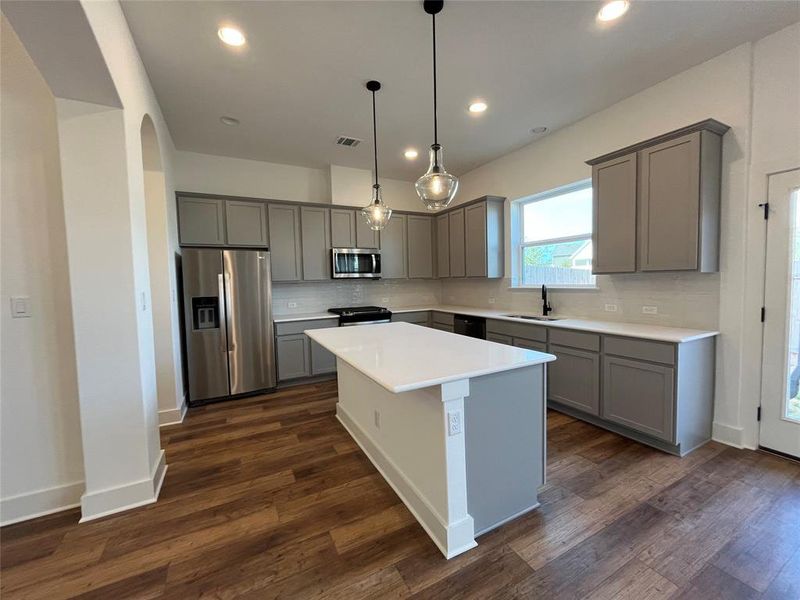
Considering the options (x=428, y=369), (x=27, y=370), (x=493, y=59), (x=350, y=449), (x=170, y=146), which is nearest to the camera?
(x=428, y=369)

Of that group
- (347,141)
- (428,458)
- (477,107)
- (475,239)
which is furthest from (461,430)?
(347,141)

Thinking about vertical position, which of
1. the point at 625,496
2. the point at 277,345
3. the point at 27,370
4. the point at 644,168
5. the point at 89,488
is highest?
the point at 644,168

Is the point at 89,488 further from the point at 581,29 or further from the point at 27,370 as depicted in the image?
the point at 581,29

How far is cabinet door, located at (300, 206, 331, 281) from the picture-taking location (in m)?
4.44

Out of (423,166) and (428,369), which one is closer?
(428,369)

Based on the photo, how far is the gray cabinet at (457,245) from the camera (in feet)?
15.7

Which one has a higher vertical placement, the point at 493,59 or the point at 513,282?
the point at 493,59

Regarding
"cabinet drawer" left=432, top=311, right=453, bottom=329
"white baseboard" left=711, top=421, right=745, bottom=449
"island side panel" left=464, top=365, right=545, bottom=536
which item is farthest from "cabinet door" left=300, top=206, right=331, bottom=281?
"white baseboard" left=711, top=421, right=745, bottom=449

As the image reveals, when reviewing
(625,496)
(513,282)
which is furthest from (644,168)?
(625,496)

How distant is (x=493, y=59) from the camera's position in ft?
7.94

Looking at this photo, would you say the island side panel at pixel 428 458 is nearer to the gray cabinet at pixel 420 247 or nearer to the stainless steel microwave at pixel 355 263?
the stainless steel microwave at pixel 355 263

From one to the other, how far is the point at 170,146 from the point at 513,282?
4.40 meters

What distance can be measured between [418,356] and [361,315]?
2.73 m

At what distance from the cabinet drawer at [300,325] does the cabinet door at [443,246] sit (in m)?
1.88
